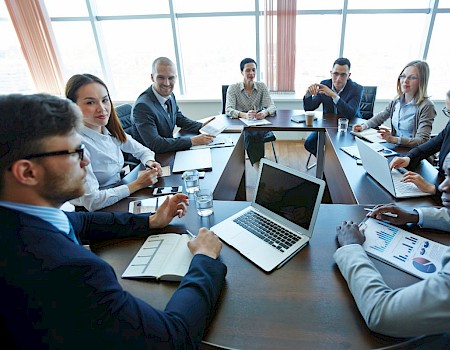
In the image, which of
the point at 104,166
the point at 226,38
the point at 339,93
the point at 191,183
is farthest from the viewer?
the point at 226,38

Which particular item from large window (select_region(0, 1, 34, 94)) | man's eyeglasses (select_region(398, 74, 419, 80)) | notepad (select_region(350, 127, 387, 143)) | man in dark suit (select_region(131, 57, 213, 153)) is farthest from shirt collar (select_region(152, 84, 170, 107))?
large window (select_region(0, 1, 34, 94))

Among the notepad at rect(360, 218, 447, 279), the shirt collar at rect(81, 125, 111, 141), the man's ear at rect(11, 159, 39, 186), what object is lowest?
the notepad at rect(360, 218, 447, 279)

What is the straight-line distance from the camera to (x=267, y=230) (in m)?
1.09

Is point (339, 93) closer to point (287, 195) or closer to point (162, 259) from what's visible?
point (287, 195)

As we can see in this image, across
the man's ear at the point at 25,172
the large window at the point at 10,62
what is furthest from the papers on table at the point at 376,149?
the large window at the point at 10,62

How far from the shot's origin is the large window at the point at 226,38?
4004 millimetres

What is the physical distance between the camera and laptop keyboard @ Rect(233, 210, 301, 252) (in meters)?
1.02

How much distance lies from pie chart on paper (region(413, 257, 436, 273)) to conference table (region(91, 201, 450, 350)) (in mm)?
50

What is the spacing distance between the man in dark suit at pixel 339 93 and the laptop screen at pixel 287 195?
207 centimetres

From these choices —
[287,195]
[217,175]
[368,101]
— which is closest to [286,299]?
[287,195]

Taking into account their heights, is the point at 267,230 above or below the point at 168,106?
below

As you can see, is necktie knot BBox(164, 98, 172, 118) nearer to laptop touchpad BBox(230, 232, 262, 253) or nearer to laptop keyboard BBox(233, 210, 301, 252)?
laptop keyboard BBox(233, 210, 301, 252)

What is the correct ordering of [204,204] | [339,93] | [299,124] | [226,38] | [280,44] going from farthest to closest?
[226,38] → [280,44] → [339,93] → [299,124] → [204,204]

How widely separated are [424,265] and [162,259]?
0.85 metres
